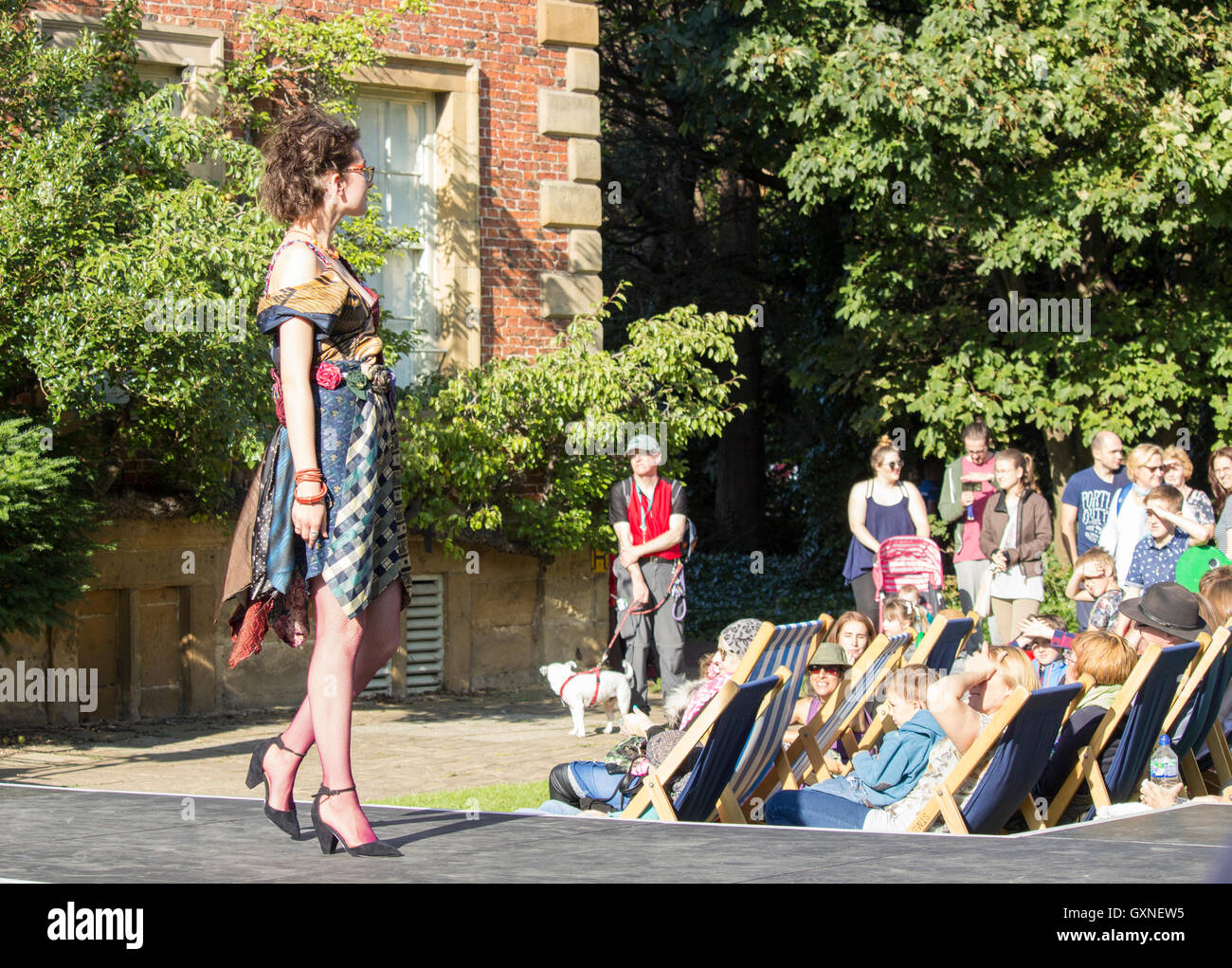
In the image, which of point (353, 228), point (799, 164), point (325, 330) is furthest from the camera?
point (799, 164)

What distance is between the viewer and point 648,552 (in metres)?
10.6

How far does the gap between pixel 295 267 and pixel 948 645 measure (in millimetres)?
4574

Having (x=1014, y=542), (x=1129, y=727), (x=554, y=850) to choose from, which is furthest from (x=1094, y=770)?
(x=1014, y=542)

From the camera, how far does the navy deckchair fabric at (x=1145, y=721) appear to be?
6211 mm

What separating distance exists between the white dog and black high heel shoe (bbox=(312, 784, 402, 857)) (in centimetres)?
593

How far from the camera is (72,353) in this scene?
865 cm

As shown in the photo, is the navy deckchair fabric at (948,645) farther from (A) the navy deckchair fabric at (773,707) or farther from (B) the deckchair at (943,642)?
(A) the navy deckchair fabric at (773,707)

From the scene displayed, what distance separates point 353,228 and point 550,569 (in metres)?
3.63

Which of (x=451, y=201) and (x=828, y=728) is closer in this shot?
(x=828, y=728)

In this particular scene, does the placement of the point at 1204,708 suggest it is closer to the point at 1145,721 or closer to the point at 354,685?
the point at 1145,721

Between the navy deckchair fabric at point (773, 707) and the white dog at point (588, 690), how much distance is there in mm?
3118

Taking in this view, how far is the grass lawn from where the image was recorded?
7.64m
